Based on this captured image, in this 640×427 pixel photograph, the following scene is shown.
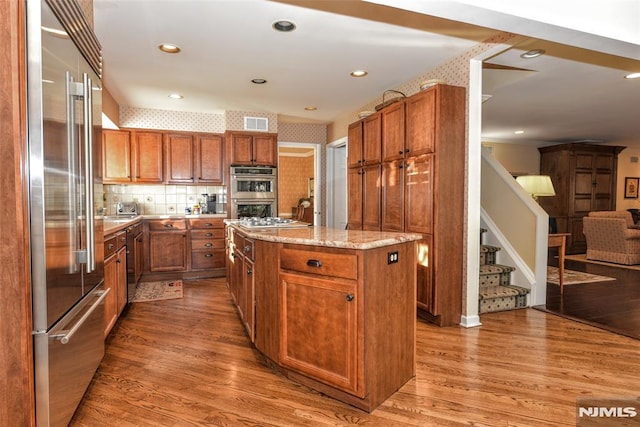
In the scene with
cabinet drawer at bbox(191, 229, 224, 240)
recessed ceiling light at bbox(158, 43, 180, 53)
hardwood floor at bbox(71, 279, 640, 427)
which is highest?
recessed ceiling light at bbox(158, 43, 180, 53)

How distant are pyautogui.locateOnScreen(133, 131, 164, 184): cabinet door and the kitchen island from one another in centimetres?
374

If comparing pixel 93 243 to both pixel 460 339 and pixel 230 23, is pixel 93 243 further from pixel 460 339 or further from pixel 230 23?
pixel 460 339

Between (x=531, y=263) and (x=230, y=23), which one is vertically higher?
(x=230, y=23)

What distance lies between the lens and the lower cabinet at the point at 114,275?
Result: 2.81 m

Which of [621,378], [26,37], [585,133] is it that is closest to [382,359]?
[621,378]

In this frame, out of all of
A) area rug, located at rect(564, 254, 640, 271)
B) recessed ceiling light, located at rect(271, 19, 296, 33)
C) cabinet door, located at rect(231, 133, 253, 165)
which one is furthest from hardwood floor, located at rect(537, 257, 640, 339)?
cabinet door, located at rect(231, 133, 253, 165)

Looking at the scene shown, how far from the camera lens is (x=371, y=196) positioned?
4.27 metres

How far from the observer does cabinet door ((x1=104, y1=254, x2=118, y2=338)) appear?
2.79 m

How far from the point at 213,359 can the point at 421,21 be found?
2.96 m

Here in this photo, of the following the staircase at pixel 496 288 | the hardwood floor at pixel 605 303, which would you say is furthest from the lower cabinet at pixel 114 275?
the hardwood floor at pixel 605 303

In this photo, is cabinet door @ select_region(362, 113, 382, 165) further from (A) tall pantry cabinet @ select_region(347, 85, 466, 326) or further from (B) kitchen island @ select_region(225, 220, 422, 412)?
(B) kitchen island @ select_region(225, 220, 422, 412)

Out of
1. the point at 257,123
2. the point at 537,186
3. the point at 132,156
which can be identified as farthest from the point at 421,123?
the point at 132,156

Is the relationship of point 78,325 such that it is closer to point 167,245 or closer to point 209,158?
point 167,245

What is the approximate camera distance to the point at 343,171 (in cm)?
639
